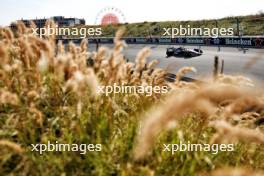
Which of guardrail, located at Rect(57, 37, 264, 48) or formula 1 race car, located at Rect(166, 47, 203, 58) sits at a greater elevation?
guardrail, located at Rect(57, 37, 264, 48)

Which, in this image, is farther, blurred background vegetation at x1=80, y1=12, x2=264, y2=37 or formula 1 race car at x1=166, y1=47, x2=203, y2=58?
blurred background vegetation at x1=80, y1=12, x2=264, y2=37

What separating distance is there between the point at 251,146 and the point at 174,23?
291 ft

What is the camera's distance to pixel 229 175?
2463mm
